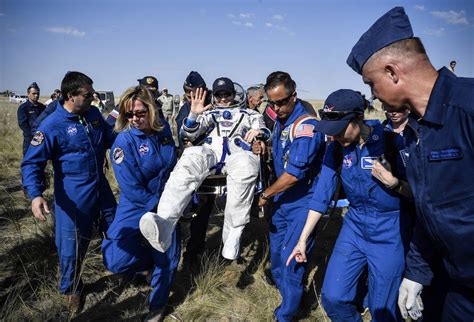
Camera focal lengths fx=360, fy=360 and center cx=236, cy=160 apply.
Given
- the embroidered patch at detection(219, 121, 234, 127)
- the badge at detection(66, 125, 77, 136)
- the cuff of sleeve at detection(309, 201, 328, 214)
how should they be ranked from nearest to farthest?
the cuff of sleeve at detection(309, 201, 328, 214) < the badge at detection(66, 125, 77, 136) < the embroidered patch at detection(219, 121, 234, 127)

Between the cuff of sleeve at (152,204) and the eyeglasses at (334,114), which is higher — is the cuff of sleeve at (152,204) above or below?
below

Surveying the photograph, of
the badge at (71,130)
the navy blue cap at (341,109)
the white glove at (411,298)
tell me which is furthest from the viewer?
the badge at (71,130)

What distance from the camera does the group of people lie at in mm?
1751

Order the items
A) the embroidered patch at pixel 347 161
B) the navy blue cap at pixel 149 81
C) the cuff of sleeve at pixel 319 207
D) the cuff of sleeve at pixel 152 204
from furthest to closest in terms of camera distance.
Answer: the navy blue cap at pixel 149 81 → the cuff of sleeve at pixel 152 204 → the cuff of sleeve at pixel 319 207 → the embroidered patch at pixel 347 161

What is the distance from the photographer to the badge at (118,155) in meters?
3.45

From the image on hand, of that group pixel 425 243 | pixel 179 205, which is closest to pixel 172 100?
pixel 179 205

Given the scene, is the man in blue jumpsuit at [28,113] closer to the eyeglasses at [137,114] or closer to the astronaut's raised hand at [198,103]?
the eyeglasses at [137,114]

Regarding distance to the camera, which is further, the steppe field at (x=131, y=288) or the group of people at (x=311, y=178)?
the steppe field at (x=131, y=288)

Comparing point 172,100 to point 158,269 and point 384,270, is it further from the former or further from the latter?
point 384,270

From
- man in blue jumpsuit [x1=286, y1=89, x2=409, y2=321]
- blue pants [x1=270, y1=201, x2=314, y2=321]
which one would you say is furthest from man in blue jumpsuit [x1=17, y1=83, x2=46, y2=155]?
man in blue jumpsuit [x1=286, y1=89, x2=409, y2=321]

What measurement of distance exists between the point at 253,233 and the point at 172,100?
1273 cm

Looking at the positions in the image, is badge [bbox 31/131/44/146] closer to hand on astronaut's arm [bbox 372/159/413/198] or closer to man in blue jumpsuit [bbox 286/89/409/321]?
man in blue jumpsuit [bbox 286/89/409/321]

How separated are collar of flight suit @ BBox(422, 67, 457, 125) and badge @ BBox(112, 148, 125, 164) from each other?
2667 millimetres

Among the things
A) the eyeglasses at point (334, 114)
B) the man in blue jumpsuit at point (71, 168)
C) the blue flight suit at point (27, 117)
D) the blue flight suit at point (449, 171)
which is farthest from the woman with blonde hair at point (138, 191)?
the blue flight suit at point (27, 117)
